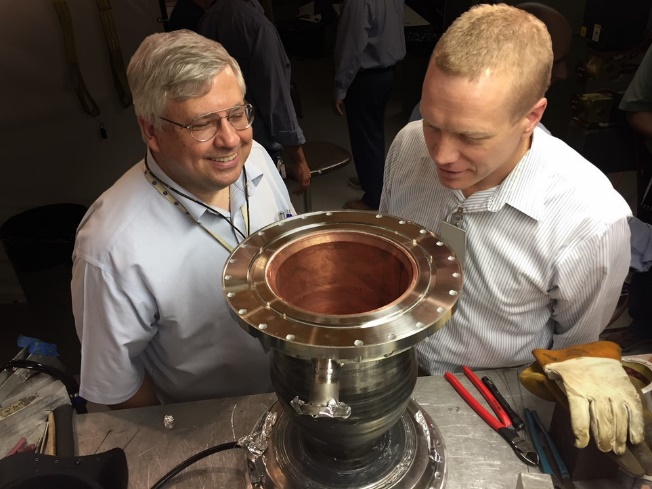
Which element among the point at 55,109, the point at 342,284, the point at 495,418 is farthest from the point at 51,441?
the point at 55,109

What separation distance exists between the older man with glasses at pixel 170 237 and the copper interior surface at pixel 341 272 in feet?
1.10

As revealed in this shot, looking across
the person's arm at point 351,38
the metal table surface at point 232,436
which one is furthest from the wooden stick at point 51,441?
the person's arm at point 351,38

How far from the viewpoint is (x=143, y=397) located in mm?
1319

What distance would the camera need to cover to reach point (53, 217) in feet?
9.21

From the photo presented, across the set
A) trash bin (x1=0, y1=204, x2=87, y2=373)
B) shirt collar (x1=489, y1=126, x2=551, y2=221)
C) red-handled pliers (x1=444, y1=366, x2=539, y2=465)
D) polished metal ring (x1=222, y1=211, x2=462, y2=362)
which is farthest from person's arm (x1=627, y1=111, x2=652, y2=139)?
trash bin (x1=0, y1=204, x2=87, y2=373)

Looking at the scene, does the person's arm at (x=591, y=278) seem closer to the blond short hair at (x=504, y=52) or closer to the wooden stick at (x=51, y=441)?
the blond short hair at (x=504, y=52)

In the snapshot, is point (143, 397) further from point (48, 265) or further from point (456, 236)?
point (48, 265)

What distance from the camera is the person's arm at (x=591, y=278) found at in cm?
110

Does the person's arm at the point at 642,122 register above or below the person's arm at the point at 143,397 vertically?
above

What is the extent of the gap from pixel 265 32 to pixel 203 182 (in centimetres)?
127

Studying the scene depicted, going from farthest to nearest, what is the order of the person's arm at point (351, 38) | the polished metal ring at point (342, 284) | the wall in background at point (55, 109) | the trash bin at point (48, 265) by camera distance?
the person's arm at point (351, 38), the wall in background at point (55, 109), the trash bin at point (48, 265), the polished metal ring at point (342, 284)

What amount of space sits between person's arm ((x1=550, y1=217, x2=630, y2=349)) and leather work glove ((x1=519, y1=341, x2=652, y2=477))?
0.21 metres

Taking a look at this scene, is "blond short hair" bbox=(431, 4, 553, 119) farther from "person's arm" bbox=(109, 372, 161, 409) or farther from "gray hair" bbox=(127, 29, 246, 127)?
"person's arm" bbox=(109, 372, 161, 409)

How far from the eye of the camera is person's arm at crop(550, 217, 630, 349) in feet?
3.61
